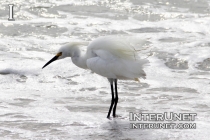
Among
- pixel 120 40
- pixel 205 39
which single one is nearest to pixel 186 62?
pixel 205 39

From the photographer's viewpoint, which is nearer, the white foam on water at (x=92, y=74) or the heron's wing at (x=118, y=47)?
the white foam on water at (x=92, y=74)

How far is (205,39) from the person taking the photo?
11430mm

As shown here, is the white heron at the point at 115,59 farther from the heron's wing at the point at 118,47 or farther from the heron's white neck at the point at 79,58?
the heron's white neck at the point at 79,58

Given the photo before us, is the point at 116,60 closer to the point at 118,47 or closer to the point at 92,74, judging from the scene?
the point at 118,47

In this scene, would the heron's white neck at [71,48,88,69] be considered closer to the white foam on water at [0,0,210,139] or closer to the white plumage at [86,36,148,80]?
the white plumage at [86,36,148,80]

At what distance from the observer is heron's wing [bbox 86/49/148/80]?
6.20 meters

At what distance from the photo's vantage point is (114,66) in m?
6.25

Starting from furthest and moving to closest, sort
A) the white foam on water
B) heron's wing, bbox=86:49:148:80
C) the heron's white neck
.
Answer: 1. the heron's white neck
2. heron's wing, bbox=86:49:148:80
3. the white foam on water

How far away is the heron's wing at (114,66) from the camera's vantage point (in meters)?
6.20

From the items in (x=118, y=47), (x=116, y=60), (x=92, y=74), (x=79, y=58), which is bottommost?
(x=92, y=74)

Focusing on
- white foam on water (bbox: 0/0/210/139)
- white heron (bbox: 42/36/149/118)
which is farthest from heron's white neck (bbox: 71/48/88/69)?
white foam on water (bbox: 0/0/210/139)

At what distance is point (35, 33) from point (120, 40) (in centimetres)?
574

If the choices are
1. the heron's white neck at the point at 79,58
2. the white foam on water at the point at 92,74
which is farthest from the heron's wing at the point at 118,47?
the white foam on water at the point at 92,74

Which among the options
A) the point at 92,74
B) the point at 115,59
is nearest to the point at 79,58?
the point at 115,59
